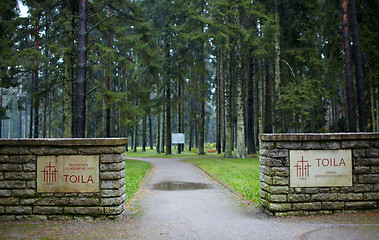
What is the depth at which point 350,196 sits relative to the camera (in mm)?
7465

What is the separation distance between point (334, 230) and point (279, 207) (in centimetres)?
146

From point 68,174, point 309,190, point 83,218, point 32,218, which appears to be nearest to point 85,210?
point 83,218

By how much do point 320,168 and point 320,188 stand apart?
0.45m

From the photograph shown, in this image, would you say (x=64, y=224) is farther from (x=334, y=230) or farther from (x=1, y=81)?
(x=1, y=81)

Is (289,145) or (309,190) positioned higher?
(289,145)

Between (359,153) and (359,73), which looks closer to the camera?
(359,153)

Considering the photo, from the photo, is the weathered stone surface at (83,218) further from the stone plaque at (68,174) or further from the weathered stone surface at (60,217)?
the stone plaque at (68,174)

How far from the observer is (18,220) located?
706 cm

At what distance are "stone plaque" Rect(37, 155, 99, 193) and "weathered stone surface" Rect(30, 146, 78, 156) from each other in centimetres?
9

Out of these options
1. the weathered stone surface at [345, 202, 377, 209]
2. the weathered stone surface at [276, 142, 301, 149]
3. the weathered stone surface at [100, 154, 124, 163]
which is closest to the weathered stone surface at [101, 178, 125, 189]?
the weathered stone surface at [100, 154, 124, 163]

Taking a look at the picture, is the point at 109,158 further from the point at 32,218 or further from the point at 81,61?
the point at 81,61

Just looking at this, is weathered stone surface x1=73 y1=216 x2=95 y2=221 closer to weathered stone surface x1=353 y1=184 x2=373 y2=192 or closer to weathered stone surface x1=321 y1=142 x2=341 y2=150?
weathered stone surface x1=321 y1=142 x2=341 y2=150

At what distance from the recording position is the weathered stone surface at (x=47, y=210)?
7098mm

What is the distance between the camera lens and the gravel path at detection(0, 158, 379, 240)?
586 centimetres
